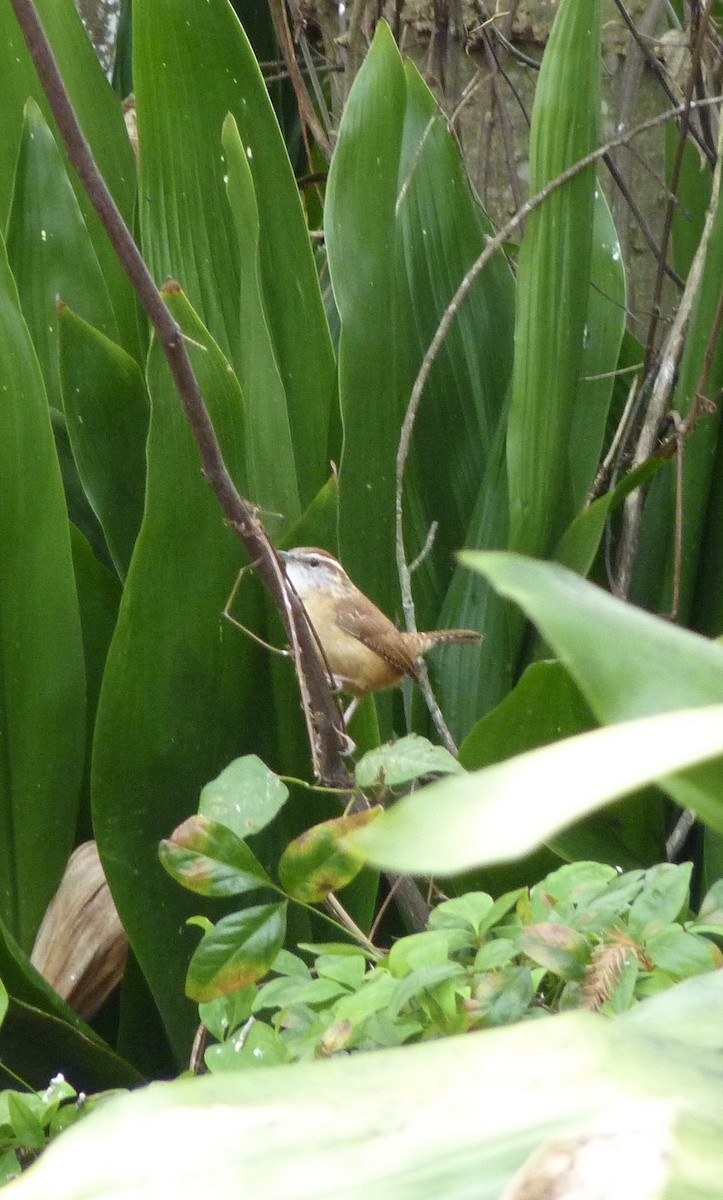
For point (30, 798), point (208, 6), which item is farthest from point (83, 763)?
point (208, 6)

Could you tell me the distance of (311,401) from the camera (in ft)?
7.26

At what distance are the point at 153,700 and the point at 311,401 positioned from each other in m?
0.74

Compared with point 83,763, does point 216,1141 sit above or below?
above

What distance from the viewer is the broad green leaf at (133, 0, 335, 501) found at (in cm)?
209

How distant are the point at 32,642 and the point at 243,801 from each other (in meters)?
0.78

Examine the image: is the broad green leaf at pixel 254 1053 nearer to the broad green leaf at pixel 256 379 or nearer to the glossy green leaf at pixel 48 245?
the broad green leaf at pixel 256 379

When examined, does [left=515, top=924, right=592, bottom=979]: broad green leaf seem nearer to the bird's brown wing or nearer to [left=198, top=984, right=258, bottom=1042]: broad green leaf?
A: [left=198, top=984, right=258, bottom=1042]: broad green leaf

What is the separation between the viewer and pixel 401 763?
1.22m

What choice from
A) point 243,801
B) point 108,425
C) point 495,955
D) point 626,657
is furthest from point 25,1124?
point 108,425

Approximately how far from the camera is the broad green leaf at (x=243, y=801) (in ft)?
3.86

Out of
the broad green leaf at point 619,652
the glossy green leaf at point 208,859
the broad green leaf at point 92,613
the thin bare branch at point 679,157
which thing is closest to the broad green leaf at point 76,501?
the broad green leaf at point 92,613

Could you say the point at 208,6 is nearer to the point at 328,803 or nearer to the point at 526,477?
the point at 526,477

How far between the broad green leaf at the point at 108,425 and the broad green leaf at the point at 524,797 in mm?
1557

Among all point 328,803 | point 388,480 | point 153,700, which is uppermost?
point 388,480
